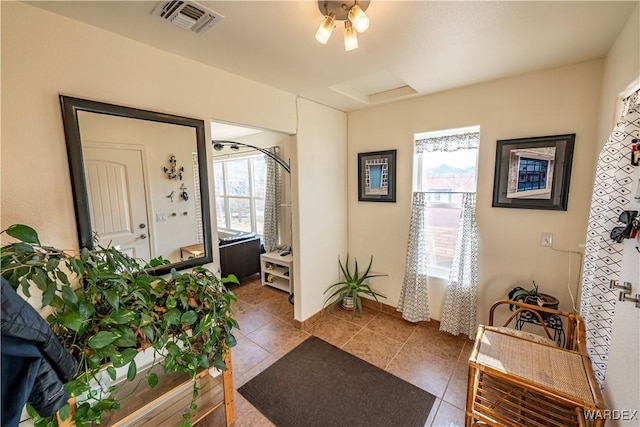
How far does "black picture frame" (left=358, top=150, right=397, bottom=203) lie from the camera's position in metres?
2.73

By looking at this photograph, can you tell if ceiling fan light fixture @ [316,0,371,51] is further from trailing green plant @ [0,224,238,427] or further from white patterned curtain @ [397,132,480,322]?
white patterned curtain @ [397,132,480,322]

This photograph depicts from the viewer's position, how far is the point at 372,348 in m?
2.35

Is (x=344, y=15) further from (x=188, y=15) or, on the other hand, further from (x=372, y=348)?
(x=372, y=348)

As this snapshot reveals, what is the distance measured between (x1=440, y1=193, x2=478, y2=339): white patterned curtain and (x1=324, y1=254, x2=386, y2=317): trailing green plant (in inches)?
29.3

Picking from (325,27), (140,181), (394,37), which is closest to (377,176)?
(394,37)

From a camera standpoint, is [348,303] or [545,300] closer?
[545,300]

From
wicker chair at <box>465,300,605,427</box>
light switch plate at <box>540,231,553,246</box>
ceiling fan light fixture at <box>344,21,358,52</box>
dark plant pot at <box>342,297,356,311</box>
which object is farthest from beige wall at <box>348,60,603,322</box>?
ceiling fan light fixture at <box>344,21,358,52</box>

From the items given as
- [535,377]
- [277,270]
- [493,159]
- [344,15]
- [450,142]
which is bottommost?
[277,270]

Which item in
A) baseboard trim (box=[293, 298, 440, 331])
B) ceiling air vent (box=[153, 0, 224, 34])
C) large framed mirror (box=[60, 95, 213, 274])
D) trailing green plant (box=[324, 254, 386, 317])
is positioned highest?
ceiling air vent (box=[153, 0, 224, 34])

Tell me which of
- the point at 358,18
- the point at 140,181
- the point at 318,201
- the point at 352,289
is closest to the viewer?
the point at 358,18

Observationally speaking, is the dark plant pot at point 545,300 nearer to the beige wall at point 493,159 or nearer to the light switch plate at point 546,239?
the beige wall at point 493,159

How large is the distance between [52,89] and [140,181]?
0.57 m

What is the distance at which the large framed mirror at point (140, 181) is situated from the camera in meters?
1.32

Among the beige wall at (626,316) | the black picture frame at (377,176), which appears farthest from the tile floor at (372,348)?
the black picture frame at (377,176)
